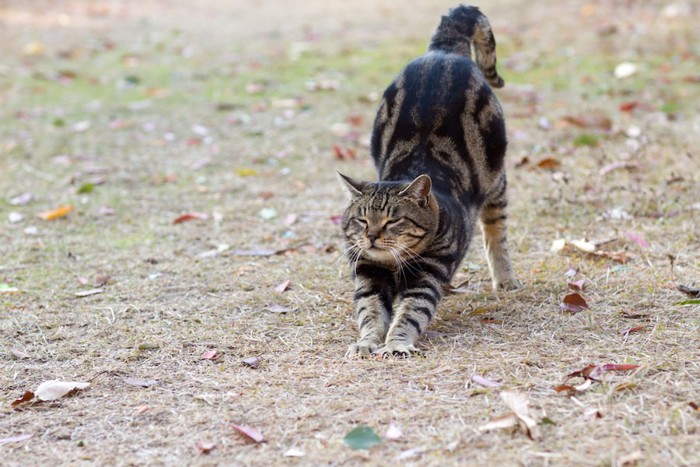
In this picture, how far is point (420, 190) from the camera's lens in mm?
4113

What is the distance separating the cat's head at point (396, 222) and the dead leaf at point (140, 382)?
1.15 metres

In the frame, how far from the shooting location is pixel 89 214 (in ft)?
20.5

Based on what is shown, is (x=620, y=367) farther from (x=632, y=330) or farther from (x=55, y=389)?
(x=55, y=389)

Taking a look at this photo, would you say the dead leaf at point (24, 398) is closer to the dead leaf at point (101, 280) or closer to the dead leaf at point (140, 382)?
the dead leaf at point (140, 382)

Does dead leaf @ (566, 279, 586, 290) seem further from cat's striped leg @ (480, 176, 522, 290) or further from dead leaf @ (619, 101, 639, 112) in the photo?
dead leaf @ (619, 101, 639, 112)

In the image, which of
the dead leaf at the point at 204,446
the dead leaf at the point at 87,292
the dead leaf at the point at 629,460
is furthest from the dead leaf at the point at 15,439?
the dead leaf at the point at 629,460

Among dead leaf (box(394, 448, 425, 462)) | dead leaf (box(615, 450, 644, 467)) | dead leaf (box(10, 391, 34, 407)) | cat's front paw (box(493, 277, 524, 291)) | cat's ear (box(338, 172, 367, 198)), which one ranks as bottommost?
cat's front paw (box(493, 277, 524, 291))

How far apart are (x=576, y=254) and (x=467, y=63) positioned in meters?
1.25

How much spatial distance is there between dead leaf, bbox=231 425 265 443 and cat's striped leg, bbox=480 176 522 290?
6.66ft

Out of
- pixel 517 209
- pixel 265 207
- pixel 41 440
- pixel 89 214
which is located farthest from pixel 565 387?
pixel 89 214

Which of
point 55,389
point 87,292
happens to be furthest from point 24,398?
point 87,292

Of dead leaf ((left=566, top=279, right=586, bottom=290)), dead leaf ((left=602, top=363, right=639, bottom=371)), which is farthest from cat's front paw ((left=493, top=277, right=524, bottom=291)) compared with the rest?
dead leaf ((left=602, top=363, right=639, bottom=371))

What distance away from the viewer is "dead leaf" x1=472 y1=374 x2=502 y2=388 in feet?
10.9

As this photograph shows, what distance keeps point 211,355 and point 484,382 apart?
4.08 feet
